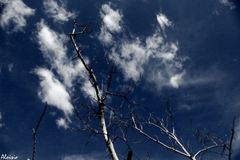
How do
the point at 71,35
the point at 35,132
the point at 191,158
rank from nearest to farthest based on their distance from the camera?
the point at 35,132 → the point at 191,158 → the point at 71,35

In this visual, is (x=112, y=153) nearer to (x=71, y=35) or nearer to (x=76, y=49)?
(x=76, y=49)

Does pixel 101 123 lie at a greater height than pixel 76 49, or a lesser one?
lesser

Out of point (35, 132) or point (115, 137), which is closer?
point (35, 132)

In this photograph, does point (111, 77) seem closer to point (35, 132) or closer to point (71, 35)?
point (71, 35)

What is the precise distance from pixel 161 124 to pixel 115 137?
1.36m

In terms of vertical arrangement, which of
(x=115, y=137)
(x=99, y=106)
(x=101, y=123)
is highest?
(x=99, y=106)

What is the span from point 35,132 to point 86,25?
21.3 feet

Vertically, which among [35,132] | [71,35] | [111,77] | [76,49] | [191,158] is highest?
[71,35]

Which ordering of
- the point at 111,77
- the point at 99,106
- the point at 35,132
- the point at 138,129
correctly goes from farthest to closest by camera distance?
the point at 111,77 → the point at 99,106 → the point at 138,129 → the point at 35,132

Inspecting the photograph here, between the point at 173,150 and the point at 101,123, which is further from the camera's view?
the point at 101,123

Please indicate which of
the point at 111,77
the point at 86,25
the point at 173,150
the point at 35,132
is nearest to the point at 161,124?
the point at 173,150

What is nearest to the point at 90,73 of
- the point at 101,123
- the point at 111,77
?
the point at 111,77

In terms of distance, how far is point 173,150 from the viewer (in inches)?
249

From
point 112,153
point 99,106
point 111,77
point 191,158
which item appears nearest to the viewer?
point 191,158
